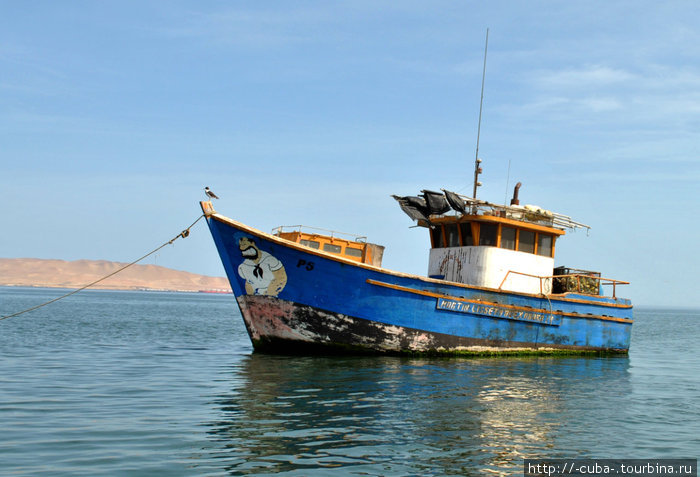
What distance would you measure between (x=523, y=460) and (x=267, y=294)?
9418 mm

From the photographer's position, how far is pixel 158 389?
40.8ft

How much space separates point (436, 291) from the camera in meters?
17.0

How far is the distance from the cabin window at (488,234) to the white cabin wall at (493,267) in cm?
23

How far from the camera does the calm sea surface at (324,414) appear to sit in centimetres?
780

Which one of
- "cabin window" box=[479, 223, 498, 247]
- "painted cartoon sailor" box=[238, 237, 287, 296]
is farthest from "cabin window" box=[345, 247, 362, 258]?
"cabin window" box=[479, 223, 498, 247]

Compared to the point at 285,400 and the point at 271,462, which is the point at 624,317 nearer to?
the point at 285,400

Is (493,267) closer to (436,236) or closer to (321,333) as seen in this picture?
(436,236)

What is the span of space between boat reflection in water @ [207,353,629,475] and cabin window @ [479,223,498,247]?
4.00 metres

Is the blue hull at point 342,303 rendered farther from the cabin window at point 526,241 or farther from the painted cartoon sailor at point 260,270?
the cabin window at point 526,241

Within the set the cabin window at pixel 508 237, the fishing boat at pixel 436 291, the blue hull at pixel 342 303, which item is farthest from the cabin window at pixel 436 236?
the blue hull at pixel 342 303

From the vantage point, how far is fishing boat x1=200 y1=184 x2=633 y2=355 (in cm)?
1605

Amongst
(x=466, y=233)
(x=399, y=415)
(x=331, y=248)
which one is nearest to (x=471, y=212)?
(x=466, y=233)

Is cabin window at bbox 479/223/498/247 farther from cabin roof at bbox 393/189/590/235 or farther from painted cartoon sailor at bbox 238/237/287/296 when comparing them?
painted cartoon sailor at bbox 238/237/287/296

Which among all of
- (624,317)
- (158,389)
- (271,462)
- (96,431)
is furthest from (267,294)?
(624,317)
